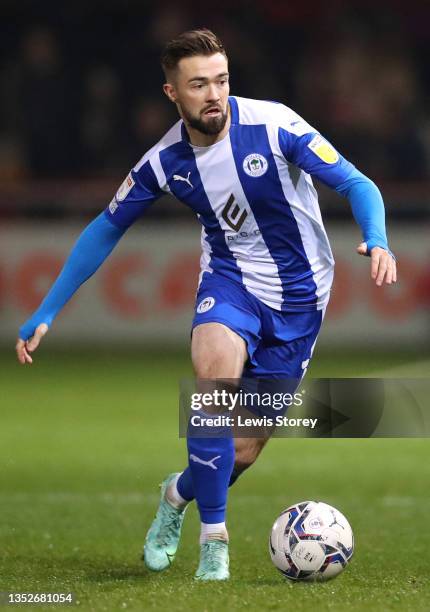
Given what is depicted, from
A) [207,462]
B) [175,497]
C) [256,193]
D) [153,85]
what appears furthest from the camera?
[153,85]

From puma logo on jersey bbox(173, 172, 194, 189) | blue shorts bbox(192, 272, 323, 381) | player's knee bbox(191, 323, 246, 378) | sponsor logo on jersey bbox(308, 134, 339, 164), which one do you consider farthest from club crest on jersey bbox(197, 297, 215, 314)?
sponsor logo on jersey bbox(308, 134, 339, 164)

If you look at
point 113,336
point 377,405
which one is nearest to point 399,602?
point 377,405

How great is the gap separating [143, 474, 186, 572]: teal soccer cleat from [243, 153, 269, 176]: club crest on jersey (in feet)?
4.60

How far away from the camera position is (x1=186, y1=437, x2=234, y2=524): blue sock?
4984 mm

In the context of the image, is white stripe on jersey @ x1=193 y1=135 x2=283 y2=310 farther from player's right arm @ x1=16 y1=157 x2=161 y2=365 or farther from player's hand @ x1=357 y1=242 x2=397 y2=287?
player's hand @ x1=357 y1=242 x2=397 y2=287

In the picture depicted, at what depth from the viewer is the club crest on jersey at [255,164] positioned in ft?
17.0

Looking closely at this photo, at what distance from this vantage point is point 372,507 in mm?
6777

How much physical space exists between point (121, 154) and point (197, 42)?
8876mm

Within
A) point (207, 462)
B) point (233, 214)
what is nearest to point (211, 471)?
point (207, 462)

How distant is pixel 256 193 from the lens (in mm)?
5234

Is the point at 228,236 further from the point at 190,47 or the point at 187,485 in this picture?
the point at 187,485

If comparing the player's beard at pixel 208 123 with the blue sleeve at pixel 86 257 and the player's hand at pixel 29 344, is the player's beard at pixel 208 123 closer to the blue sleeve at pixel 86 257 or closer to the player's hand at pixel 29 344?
the blue sleeve at pixel 86 257

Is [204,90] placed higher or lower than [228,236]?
higher

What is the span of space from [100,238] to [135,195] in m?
0.23
